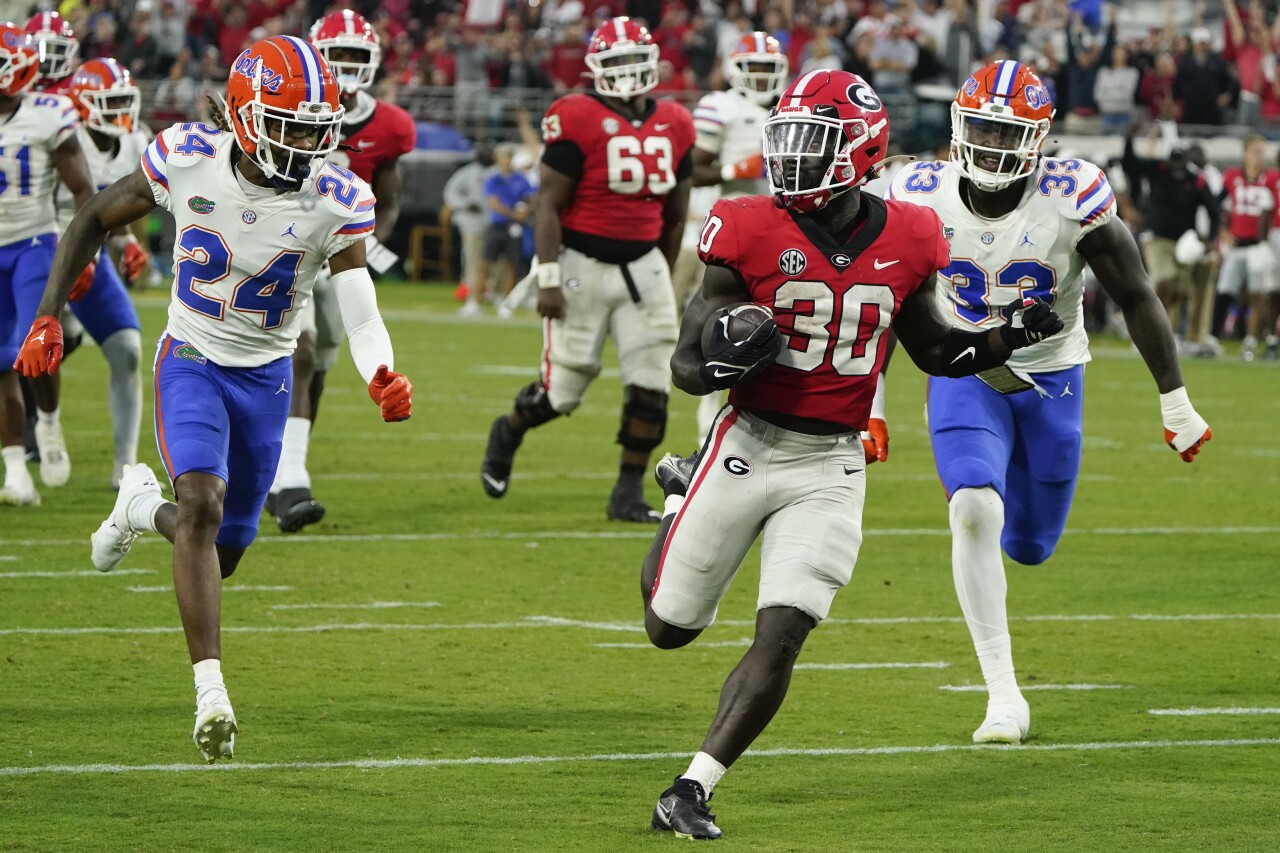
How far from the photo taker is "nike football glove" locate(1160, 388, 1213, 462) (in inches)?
228

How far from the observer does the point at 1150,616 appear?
24.3ft

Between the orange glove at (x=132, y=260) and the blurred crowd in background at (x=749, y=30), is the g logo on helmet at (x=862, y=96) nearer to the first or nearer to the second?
the orange glove at (x=132, y=260)

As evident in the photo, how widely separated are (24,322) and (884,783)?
16.7 feet

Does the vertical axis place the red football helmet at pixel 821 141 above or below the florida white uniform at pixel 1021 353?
above

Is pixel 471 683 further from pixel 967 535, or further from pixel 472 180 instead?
pixel 472 180

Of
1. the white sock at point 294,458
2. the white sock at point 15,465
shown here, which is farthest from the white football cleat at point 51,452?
the white sock at point 294,458

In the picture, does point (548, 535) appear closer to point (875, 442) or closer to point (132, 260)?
point (132, 260)

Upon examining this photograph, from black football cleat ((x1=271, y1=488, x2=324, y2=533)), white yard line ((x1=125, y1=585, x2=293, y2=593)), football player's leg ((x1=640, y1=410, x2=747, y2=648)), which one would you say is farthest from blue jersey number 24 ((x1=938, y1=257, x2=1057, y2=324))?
black football cleat ((x1=271, y1=488, x2=324, y2=533))

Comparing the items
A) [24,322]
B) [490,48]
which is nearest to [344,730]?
[24,322]

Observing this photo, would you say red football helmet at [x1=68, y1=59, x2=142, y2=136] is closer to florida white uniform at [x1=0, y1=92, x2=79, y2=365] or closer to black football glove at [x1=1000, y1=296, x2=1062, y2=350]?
florida white uniform at [x1=0, y1=92, x2=79, y2=365]

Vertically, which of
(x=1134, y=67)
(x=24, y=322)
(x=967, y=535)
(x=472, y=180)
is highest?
(x=967, y=535)

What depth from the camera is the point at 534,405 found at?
30.6ft

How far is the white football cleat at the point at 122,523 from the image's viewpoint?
552 centimetres

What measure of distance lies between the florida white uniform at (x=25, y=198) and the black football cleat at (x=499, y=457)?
2153 mm
